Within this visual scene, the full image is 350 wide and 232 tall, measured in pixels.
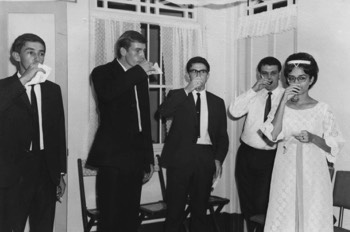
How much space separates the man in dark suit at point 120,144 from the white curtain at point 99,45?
1.03 meters

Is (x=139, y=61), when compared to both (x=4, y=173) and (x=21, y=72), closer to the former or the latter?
(x=21, y=72)

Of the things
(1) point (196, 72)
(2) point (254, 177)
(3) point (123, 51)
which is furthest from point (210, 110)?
(3) point (123, 51)

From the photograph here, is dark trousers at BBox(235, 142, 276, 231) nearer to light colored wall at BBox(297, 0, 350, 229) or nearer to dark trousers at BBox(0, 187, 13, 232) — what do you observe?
light colored wall at BBox(297, 0, 350, 229)

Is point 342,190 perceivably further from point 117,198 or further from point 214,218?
point 117,198

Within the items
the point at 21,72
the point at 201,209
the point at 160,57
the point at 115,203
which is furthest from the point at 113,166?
the point at 160,57

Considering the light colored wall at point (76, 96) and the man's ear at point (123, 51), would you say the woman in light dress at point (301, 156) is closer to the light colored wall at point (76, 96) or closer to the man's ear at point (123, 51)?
the man's ear at point (123, 51)

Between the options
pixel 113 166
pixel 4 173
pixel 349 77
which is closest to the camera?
pixel 4 173

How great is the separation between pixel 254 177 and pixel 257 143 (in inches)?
12.3

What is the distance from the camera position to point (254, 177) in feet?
12.7

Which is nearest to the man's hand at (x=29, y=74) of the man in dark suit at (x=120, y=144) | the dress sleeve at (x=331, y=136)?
the man in dark suit at (x=120, y=144)

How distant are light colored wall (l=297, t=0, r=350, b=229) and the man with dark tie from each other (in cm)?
36

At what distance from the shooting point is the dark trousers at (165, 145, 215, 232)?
3736 mm

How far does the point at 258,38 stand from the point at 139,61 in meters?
1.94

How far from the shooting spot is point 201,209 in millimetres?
3785
